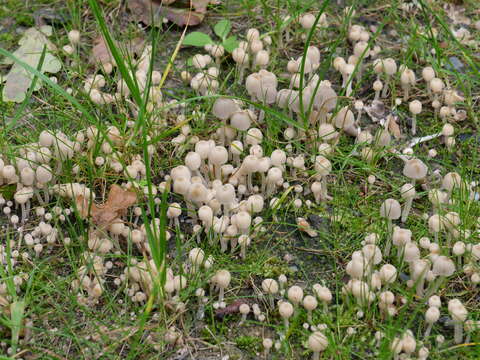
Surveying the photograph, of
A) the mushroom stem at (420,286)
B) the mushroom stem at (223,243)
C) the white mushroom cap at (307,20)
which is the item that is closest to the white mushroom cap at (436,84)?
the white mushroom cap at (307,20)

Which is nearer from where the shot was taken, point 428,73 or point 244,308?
point 244,308

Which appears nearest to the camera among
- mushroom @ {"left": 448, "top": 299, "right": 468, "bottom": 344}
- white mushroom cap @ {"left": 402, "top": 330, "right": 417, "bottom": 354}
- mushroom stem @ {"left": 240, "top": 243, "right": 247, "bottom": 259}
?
white mushroom cap @ {"left": 402, "top": 330, "right": 417, "bottom": 354}

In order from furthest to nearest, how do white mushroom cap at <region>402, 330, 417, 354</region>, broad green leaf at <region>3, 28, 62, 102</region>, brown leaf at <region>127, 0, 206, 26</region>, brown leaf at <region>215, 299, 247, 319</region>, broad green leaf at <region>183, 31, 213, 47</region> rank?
brown leaf at <region>127, 0, 206, 26</region> → broad green leaf at <region>183, 31, 213, 47</region> → broad green leaf at <region>3, 28, 62, 102</region> → brown leaf at <region>215, 299, 247, 319</region> → white mushroom cap at <region>402, 330, 417, 354</region>

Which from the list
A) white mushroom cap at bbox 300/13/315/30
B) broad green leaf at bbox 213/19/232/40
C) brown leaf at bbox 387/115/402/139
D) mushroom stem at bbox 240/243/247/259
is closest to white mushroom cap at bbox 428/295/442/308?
mushroom stem at bbox 240/243/247/259

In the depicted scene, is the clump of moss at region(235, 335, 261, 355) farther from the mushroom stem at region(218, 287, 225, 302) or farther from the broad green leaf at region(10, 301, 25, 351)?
the broad green leaf at region(10, 301, 25, 351)

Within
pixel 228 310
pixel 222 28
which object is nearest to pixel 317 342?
pixel 228 310

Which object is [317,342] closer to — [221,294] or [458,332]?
[221,294]

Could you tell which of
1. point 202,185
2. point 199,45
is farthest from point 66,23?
point 202,185
